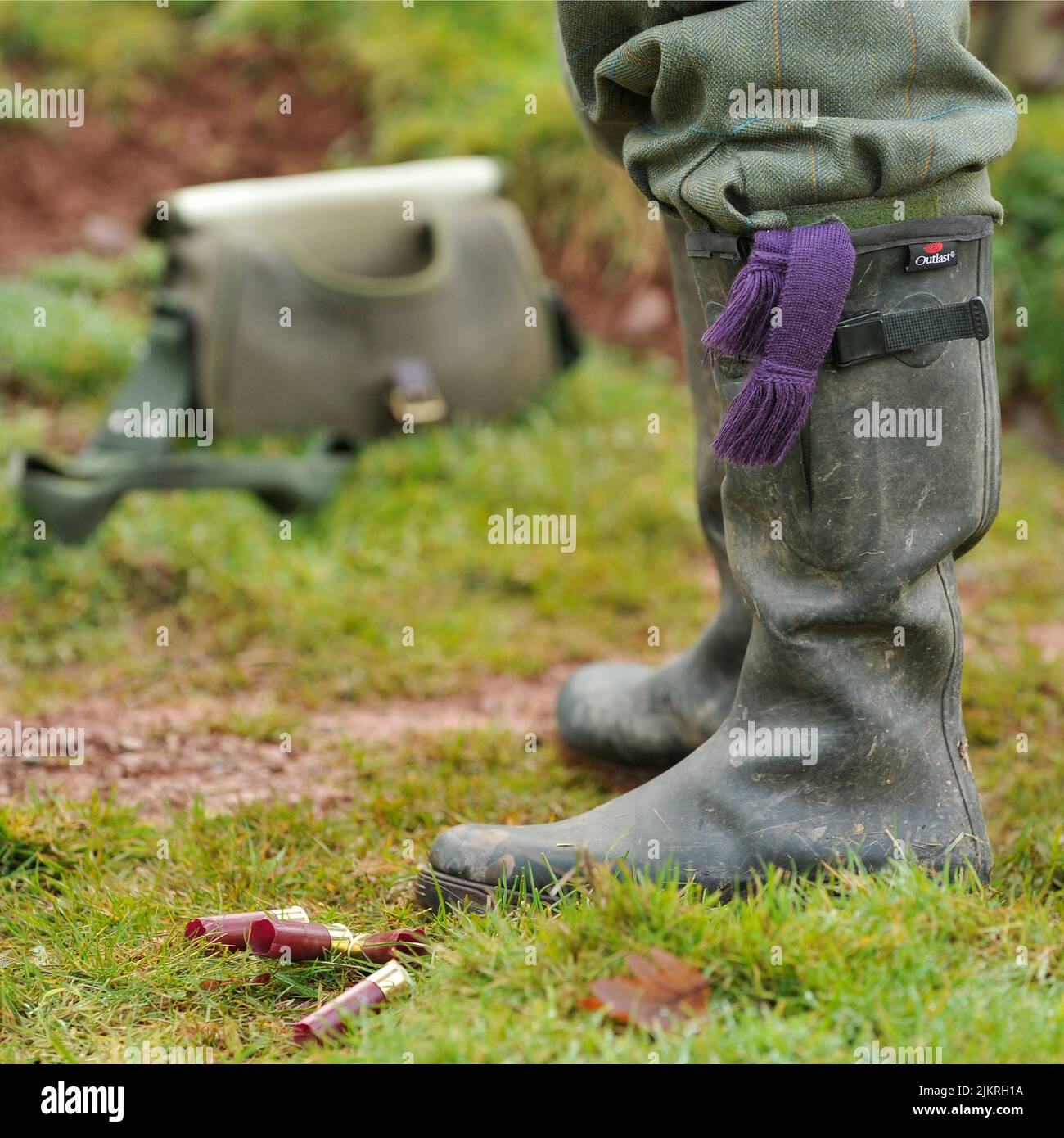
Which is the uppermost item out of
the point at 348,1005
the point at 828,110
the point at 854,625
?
the point at 828,110

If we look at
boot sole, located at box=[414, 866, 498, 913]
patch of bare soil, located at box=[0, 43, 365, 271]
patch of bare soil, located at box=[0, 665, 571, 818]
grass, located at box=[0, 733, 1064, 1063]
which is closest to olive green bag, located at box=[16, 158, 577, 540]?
patch of bare soil, located at box=[0, 665, 571, 818]

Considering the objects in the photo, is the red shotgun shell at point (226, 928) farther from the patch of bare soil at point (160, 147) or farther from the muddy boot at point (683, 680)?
the patch of bare soil at point (160, 147)

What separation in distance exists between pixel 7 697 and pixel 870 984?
71.2 inches

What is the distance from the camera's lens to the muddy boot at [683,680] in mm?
1925

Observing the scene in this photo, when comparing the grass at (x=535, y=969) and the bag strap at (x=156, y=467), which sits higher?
the bag strap at (x=156, y=467)

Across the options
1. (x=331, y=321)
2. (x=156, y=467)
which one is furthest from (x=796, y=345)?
(x=331, y=321)

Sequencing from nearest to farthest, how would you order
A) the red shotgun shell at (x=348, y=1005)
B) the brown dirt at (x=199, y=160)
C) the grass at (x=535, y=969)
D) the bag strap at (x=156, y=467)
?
the grass at (x=535, y=969), the red shotgun shell at (x=348, y=1005), the bag strap at (x=156, y=467), the brown dirt at (x=199, y=160)

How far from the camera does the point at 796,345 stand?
1483mm

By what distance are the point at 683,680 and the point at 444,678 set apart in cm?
71

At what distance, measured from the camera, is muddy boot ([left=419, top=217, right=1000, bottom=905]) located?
1535 millimetres

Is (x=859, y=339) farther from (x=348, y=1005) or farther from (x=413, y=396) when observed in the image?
(x=413, y=396)

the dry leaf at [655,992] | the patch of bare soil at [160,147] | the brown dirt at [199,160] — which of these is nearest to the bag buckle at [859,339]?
the dry leaf at [655,992]

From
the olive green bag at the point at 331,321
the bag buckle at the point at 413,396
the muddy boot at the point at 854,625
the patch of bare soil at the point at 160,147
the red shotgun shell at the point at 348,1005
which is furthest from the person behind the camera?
the patch of bare soil at the point at 160,147

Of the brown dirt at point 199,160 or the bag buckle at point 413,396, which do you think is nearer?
the bag buckle at point 413,396
